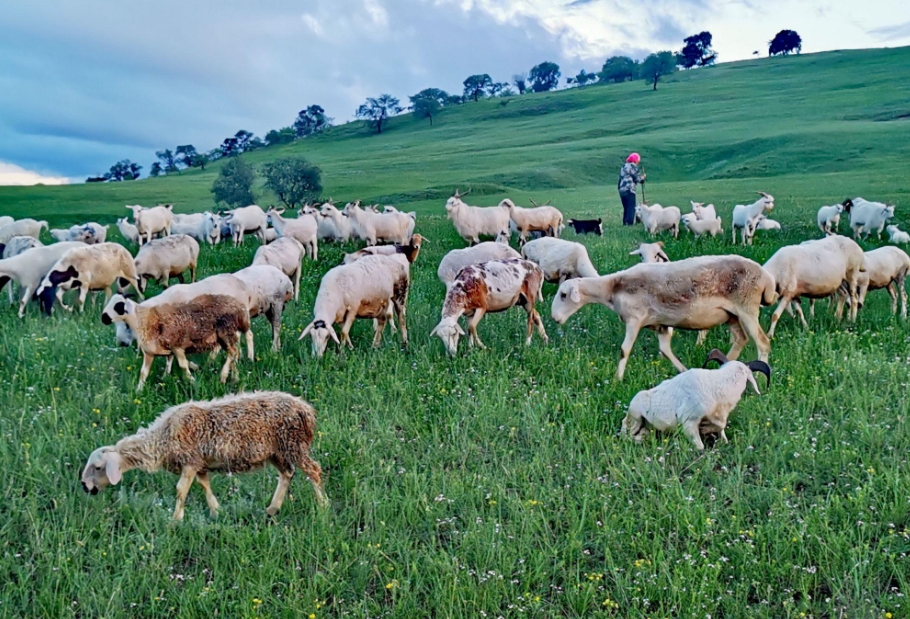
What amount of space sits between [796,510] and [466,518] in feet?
8.56

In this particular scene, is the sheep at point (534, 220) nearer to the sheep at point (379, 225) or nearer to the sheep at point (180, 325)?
the sheep at point (379, 225)

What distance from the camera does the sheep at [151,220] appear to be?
74.3 ft

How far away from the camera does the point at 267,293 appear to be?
1092cm

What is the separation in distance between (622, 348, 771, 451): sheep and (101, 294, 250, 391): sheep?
16.0ft

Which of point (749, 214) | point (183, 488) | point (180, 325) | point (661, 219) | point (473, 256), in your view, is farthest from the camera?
point (661, 219)

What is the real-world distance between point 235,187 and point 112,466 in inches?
1943

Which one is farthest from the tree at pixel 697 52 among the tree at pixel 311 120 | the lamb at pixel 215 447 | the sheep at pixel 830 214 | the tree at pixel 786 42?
Answer: the lamb at pixel 215 447

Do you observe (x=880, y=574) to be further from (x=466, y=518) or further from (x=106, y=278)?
(x=106, y=278)

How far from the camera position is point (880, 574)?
16.0ft

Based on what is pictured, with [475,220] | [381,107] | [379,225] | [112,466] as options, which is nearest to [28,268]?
[112,466]

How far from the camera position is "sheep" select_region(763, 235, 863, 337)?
424 inches

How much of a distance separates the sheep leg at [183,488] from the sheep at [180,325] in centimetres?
298

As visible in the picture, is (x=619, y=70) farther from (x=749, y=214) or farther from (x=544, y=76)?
(x=749, y=214)

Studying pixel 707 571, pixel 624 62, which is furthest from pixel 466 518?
pixel 624 62
